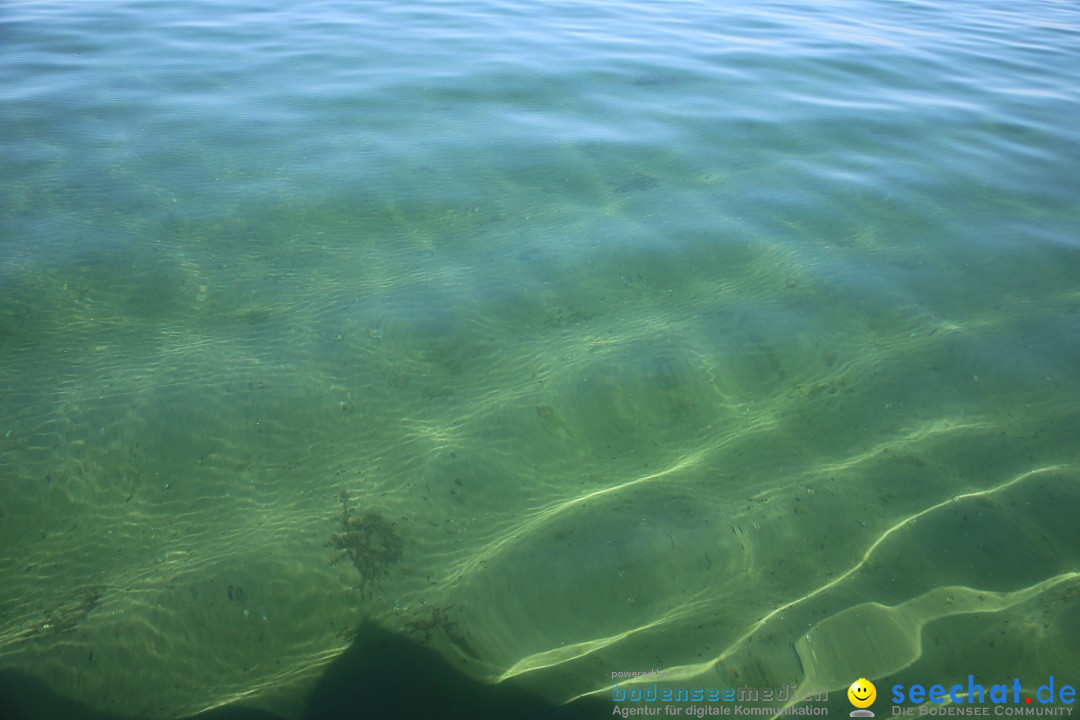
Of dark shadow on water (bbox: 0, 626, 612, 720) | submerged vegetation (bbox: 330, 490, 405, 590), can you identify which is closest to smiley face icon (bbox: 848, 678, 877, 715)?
dark shadow on water (bbox: 0, 626, 612, 720)

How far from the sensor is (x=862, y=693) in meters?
1.78

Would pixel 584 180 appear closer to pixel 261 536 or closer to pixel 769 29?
pixel 261 536

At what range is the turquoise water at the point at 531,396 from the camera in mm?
1906

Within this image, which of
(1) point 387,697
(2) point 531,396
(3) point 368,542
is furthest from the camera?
(2) point 531,396

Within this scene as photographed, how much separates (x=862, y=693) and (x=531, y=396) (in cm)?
140

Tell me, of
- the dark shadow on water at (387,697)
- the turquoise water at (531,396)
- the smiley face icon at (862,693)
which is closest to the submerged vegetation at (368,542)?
the turquoise water at (531,396)

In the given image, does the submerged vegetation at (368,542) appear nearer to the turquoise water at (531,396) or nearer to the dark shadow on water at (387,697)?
the turquoise water at (531,396)

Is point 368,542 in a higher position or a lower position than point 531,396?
lower

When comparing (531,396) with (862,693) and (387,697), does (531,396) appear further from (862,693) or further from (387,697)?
(862,693)

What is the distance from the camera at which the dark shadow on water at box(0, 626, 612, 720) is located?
5.57ft

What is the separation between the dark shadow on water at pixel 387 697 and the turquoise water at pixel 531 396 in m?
0.04

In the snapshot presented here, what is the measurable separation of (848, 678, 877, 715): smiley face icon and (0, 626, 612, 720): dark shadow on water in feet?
2.11

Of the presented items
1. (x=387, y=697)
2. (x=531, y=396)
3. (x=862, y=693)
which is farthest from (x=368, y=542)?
(x=862, y=693)

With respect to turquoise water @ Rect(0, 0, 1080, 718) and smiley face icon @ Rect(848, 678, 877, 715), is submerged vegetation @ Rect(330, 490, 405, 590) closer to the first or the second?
turquoise water @ Rect(0, 0, 1080, 718)
